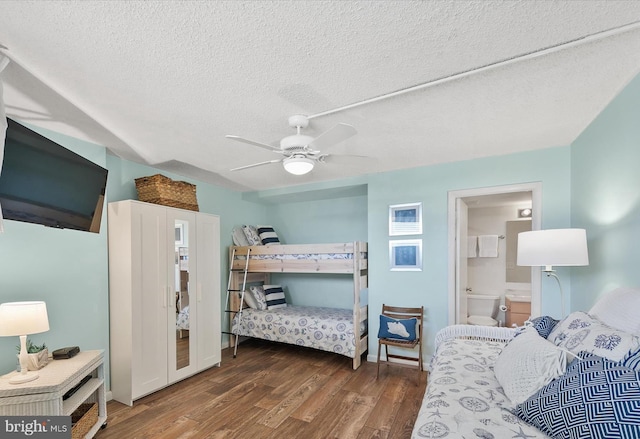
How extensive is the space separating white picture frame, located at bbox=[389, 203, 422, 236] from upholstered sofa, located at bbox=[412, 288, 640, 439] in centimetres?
188

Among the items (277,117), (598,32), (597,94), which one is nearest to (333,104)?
(277,117)

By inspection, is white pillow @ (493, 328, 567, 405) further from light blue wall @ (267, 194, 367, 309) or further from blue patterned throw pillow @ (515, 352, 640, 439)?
light blue wall @ (267, 194, 367, 309)

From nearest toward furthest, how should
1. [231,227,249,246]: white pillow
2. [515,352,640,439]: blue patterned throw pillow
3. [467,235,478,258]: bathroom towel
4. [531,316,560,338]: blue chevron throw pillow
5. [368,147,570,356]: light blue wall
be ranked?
[515,352,640,439]: blue patterned throw pillow < [531,316,560,338]: blue chevron throw pillow < [368,147,570,356]: light blue wall < [231,227,249,246]: white pillow < [467,235,478,258]: bathroom towel

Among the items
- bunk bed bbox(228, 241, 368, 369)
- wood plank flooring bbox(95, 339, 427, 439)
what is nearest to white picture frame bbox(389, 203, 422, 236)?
bunk bed bbox(228, 241, 368, 369)

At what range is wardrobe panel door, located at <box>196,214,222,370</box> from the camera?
3.41 meters

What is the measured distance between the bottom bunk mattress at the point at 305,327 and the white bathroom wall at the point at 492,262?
227 centimetres

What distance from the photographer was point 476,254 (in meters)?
4.80

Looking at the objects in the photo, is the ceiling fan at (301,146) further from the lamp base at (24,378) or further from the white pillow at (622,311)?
the lamp base at (24,378)

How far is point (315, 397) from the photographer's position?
9.19 ft

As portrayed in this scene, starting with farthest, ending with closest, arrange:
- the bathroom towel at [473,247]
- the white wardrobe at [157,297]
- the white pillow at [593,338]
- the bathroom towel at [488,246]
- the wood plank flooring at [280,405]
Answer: the bathroom towel at [473,247] < the bathroom towel at [488,246] < the white wardrobe at [157,297] < the wood plank flooring at [280,405] < the white pillow at [593,338]

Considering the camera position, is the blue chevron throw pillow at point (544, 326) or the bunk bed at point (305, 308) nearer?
the blue chevron throw pillow at point (544, 326)

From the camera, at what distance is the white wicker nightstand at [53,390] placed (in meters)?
1.71

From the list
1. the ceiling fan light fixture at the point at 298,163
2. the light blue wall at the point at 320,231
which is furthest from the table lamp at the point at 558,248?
the light blue wall at the point at 320,231

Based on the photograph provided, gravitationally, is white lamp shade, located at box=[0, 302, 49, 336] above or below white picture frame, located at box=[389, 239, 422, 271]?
below
